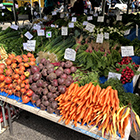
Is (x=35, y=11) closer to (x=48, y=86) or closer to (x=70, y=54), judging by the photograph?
(x=70, y=54)

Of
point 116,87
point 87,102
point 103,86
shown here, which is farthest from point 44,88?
point 116,87

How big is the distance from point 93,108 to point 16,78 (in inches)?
45.1

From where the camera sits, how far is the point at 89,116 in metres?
1.66

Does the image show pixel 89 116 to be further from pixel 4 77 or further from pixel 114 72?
pixel 4 77

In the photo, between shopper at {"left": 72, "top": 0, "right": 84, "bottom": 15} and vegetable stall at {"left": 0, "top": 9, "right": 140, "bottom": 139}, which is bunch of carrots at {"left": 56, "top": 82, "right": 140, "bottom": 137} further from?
shopper at {"left": 72, "top": 0, "right": 84, "bottom": 15}

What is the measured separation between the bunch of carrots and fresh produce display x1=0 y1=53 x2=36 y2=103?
0.51 meters

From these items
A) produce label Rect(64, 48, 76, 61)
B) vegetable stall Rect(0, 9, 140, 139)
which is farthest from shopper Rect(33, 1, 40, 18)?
produce label Rect(64, 48, 76, 61)

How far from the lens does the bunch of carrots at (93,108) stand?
1556 millimetres

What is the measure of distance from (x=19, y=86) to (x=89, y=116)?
1.05 metres

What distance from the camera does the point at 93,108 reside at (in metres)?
1.67

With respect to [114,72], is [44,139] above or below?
below

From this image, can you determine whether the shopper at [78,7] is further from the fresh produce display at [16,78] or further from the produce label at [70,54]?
the fresh produce display at [16,78]

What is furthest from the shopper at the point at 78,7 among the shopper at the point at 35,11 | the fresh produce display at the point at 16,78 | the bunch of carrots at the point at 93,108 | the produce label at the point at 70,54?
the bunch of carrots at the point at 93,108

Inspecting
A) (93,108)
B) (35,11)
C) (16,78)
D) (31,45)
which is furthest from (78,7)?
(93,108)
